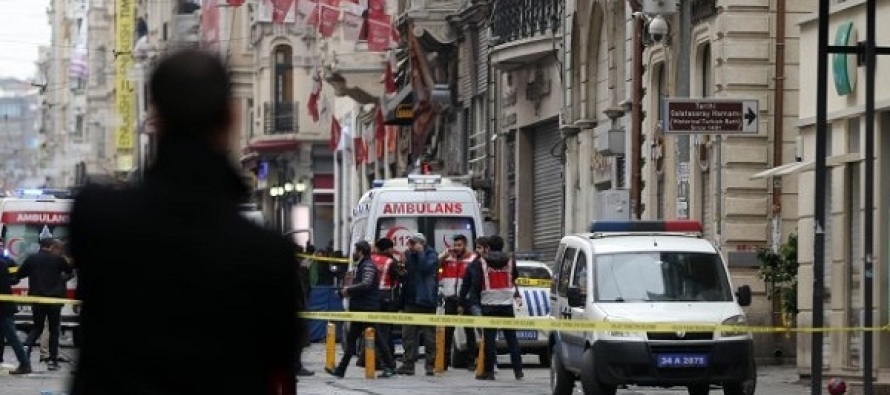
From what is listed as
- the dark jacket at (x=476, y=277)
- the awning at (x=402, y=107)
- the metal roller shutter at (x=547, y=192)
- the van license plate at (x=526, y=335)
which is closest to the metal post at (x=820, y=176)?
the dark jacket at (x=476, y=277)

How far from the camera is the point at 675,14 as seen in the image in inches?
1404

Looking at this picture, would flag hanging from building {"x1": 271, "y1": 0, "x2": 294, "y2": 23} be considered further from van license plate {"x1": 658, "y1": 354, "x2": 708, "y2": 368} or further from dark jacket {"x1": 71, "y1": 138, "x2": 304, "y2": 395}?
dark jacket {"x1": 71, "y1": 138, "x2": 304, "y2": 395}

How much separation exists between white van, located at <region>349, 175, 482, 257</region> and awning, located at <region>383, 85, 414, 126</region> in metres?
23.0

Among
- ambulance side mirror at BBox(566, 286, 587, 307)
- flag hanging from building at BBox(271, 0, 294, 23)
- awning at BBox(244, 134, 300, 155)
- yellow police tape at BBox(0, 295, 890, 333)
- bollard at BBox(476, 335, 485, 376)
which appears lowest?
bollard at BBox(476, 335, 485, 376)

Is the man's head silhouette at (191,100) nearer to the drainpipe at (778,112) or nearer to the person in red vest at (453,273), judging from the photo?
the person in red vest at (453,273)

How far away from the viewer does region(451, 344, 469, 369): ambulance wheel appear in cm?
3247

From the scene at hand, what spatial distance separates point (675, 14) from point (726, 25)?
9.01ft

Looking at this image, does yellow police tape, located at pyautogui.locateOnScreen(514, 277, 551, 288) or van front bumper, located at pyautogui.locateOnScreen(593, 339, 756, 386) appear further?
yellow police tape, located at pyautogui.locateOnScreen(514, 277, 551, 288)

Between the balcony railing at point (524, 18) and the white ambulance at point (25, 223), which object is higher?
the balcony railing at point (524, 18)

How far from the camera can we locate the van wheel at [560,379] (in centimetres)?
2398

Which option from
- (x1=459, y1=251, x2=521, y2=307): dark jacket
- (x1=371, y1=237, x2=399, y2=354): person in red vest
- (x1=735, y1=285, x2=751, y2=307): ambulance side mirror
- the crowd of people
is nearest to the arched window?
the crowd of people

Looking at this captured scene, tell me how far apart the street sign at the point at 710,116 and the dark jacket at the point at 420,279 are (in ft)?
16.8

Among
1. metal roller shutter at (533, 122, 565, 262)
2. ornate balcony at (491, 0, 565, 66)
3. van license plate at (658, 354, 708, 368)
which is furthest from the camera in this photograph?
metal roller shutter at (533, 122, 565, 262)

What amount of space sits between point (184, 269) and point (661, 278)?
58.5 ft
